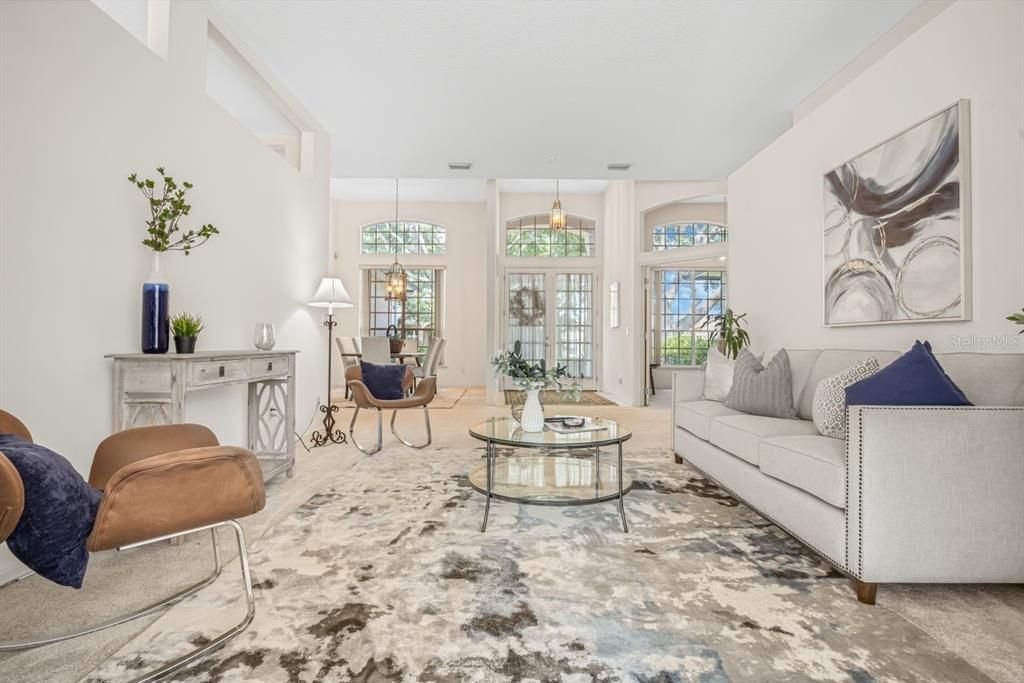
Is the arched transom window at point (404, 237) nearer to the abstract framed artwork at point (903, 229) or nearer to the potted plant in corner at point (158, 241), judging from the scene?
the potted plant in corner at point (158, 241)

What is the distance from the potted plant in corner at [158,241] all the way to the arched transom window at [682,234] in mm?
7764

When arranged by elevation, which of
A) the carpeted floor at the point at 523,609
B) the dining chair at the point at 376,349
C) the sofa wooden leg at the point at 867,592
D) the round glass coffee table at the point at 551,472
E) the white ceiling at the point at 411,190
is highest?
the white ceiling at the point at 411,190

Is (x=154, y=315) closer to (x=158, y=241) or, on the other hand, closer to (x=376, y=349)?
(x=158, y=241)

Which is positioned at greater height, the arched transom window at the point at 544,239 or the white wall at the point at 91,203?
the arched transom window at the point at 544,239

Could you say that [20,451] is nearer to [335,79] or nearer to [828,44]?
[335,79]

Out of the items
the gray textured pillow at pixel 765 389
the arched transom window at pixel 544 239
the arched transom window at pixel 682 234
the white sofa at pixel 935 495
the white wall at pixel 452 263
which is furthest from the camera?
the white wall at pixel 452 263

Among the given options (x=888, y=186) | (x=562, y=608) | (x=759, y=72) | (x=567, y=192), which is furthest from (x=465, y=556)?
(x=567, y=192)

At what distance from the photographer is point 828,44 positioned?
369 centimetres

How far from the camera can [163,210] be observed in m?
2.71

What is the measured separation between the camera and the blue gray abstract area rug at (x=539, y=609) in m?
1.46

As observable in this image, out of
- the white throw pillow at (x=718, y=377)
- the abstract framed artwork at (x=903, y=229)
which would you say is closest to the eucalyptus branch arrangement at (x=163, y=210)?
the white throw pillow at (x=718, y=377)

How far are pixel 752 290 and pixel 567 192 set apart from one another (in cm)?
542

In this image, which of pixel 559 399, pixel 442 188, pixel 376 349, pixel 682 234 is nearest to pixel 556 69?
pixel 559 399

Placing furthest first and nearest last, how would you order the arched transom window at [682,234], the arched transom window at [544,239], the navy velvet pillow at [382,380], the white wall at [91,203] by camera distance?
1. the arched transom window at [544,239]
2. the arched transom window at [682,234]
3. the navy velvet pillow at [382,380]
4. the white wall at [91,203]
